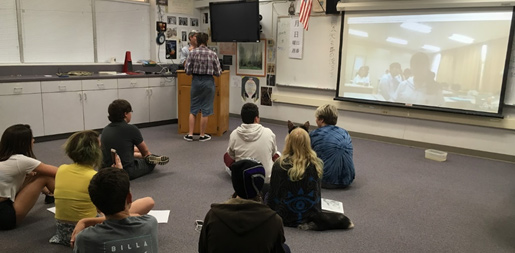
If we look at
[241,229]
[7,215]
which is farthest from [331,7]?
[241,229]

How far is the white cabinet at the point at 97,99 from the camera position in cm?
573

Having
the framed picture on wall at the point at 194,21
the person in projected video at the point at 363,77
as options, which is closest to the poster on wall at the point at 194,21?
the framed picture on wall at the point at 194,21

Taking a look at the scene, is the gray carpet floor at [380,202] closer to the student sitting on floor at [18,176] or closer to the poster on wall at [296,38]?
the student sitting on floor at [18,176]

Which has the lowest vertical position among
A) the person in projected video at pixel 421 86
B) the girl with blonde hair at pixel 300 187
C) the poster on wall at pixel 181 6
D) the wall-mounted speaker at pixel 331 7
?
the girl with blonde hair at pixel 300 187

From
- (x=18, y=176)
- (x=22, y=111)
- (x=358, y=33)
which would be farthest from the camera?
(x=358, y=33)

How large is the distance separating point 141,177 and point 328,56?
369 centimetres

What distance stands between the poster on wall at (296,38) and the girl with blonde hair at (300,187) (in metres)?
4.09

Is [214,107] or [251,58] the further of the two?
[251,58]

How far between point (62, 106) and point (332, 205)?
4.10m

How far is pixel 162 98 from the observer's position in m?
6.80

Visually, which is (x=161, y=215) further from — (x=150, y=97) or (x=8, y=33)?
(x=8, y=33)

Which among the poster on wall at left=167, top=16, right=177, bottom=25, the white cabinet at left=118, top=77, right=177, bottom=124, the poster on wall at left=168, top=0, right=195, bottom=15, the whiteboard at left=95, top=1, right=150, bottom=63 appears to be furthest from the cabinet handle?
the poster on wall at left=168, top=0, right=195, bottom=15

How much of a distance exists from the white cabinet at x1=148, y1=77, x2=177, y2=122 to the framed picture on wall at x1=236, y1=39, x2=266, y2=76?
4.39 feet

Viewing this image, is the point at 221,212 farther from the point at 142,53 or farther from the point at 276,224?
the point at 142,53
